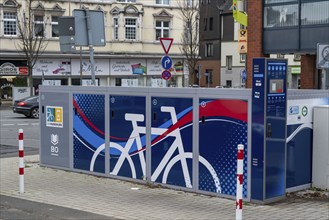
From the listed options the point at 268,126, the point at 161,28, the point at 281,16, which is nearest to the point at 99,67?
the point at 161,28

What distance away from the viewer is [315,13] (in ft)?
63.8

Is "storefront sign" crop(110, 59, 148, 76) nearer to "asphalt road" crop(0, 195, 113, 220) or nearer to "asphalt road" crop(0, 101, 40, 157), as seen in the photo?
"asphalt road" crop(0, 101, 40, 157)

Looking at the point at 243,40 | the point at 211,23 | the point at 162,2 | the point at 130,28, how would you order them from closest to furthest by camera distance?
1. the point at 243,40
2. the point at 130,28
3. the point at 162,2
4. the point at 211,23

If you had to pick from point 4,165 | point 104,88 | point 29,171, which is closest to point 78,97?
point 104,88

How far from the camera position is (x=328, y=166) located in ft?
29.6

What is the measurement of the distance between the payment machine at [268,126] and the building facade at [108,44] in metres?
35.0

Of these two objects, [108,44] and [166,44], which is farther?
[108,44]

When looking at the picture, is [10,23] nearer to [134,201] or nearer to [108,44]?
[108,44]

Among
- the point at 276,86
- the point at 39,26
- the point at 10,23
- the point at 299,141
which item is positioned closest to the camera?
the point at 276,86

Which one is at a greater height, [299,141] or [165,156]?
[299,141]

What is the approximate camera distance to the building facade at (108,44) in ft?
145

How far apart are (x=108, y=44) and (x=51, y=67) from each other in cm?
580

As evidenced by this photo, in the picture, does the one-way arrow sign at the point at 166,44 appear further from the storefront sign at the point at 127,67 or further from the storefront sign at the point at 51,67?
the storefront sign at the point at 127,67

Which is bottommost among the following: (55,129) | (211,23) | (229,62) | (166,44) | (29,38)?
(55,129)
